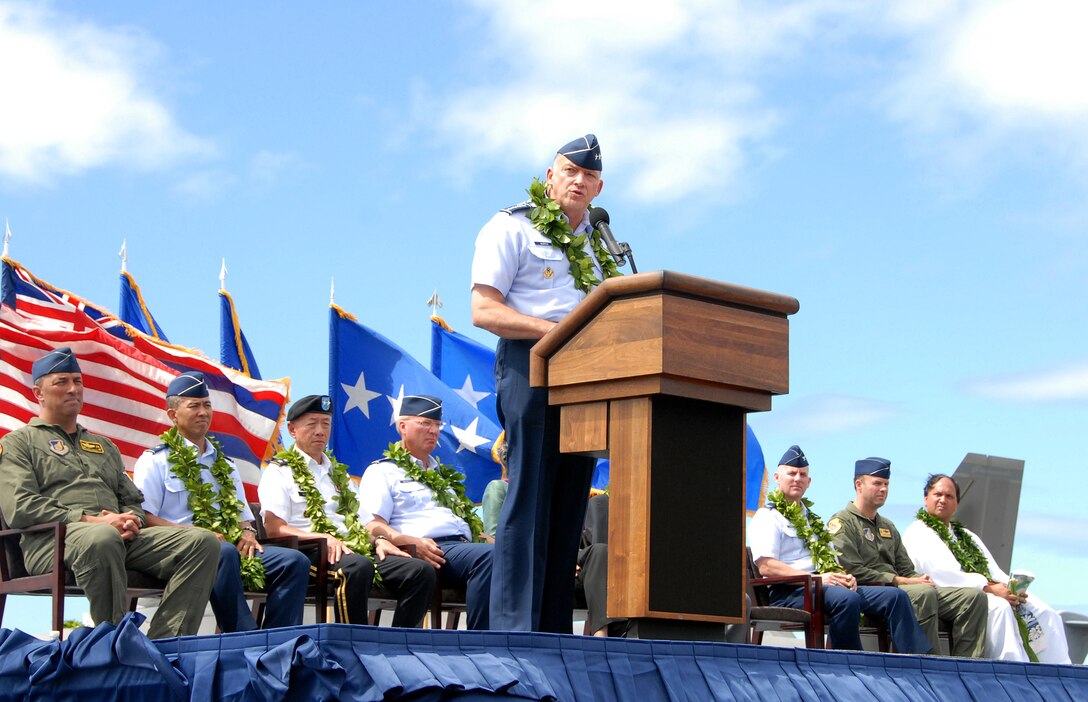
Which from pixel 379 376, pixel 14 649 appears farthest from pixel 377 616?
pixel 379 376

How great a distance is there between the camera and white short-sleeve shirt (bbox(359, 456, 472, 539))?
6.37 m

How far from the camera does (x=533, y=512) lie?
4000 millimetres

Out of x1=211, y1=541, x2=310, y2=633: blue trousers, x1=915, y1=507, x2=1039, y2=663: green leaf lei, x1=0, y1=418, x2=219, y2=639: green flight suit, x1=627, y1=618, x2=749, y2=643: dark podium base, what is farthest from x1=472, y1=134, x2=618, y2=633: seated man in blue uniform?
x1=915, y1=507, x2=1039, y2=663: green leaf lei

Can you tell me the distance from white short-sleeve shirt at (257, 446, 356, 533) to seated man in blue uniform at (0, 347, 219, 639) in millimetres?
872

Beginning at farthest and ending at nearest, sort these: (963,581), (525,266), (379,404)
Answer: (379,404) < (963,581) < (525,266)

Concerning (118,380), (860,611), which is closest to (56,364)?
(118,380)

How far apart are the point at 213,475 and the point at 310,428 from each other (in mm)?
802

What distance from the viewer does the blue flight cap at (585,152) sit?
4.31m

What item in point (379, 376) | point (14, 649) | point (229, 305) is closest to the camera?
point (14, 649)

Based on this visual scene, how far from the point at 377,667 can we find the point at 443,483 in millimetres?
3422

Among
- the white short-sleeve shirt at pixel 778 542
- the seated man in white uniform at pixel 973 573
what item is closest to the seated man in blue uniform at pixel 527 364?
the white short-sleeve shirt at pixel 778 542

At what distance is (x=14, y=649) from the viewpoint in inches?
132

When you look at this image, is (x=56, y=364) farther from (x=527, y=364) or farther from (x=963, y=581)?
(x=963, y=581)

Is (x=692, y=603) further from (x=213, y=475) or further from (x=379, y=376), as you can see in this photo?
(x=379, y=376)
